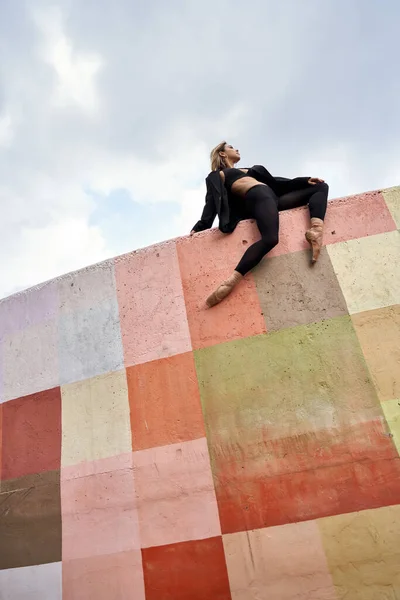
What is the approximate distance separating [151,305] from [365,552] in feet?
7.58

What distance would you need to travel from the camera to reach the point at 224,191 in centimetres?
397

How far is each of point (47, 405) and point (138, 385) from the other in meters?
0.85

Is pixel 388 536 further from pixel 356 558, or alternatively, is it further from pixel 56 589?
pixel 56 589

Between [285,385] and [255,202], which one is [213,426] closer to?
[285,385]

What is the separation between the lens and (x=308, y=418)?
303 cm

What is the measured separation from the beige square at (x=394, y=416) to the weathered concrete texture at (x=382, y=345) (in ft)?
0.14

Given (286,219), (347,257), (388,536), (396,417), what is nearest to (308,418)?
(396,417)

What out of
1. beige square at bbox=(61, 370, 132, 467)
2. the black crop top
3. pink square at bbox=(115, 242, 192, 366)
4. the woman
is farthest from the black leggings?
beige square at bbox=(61, 370, 132, 467)

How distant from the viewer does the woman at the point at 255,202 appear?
3465mm

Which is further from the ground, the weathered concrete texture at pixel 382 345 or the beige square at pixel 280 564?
the weathered concrete texture at pixel 382 345

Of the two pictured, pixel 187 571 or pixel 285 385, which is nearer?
pixel 187 571

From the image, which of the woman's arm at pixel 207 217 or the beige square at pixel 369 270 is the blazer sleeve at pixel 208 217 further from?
the beige square at pixel 369 270

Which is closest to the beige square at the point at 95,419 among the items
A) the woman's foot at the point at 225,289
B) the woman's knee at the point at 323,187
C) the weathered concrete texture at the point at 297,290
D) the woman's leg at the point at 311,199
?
the woman's foot at the point at 225,289

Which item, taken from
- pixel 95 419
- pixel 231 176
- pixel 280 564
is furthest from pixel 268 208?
pixel 280 564
